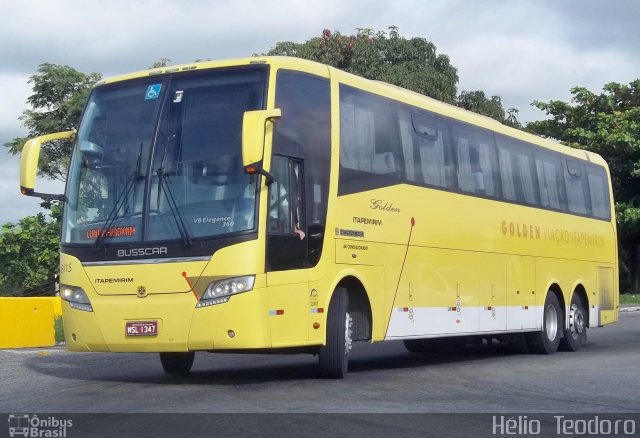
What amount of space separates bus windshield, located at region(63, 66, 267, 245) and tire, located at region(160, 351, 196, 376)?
2.18 metres

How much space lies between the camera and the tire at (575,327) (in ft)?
65.4

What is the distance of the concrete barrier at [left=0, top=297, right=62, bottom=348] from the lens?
18516 millimetres

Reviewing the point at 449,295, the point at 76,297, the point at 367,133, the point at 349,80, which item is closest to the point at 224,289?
the point at 76,297

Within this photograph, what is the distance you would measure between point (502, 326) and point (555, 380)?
4.31m

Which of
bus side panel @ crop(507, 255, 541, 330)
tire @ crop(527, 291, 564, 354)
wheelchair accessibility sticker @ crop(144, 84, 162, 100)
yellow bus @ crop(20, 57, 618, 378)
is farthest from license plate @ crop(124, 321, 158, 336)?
tire @ crop(527, 291, 564, 354)

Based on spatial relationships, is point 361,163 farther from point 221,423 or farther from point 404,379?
point 221,423

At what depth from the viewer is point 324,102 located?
12617mm

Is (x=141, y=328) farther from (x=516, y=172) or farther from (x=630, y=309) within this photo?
(x=630, y=309)

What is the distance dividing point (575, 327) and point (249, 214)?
10.8 meters

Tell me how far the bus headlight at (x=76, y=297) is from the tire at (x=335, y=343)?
2789 millimetres

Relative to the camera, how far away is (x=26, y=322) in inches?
744

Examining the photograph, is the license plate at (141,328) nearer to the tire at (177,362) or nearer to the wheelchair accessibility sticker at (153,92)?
the tire at (177,362)

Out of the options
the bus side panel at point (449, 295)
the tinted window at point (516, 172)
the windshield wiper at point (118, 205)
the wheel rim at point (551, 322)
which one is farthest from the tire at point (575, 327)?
the windshield wiper at point (118, 205)

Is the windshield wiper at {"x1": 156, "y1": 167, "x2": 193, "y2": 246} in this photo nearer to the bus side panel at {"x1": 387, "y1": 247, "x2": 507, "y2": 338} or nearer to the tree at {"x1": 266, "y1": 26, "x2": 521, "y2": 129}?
the bus side panel at {"x1": 387, "y1": 247, "x2": 507, "y2": 338}
